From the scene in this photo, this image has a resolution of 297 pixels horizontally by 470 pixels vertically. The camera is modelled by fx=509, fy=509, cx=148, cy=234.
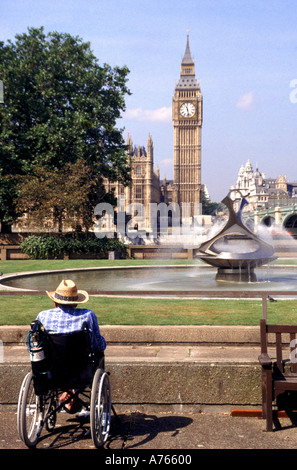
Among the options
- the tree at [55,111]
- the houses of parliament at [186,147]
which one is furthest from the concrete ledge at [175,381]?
the houses of parliament at [186,147]

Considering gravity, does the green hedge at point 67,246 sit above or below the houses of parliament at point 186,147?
below

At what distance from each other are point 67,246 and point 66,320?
24380mm

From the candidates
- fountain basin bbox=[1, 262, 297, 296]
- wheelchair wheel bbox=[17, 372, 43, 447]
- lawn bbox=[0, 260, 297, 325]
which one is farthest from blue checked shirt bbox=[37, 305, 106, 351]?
fountain basin bbox=[1, 262, 297, 296]

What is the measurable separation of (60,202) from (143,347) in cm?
2383

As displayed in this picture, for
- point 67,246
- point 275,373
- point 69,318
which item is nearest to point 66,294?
point 69,318

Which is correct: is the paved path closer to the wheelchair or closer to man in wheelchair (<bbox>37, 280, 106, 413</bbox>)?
the wheelchair

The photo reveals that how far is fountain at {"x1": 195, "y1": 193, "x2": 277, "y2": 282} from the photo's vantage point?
53.2 feet

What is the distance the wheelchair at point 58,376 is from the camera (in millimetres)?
4453

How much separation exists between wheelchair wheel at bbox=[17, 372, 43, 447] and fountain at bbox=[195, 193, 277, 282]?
1198cm

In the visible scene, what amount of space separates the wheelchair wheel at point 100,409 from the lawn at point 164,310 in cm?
302

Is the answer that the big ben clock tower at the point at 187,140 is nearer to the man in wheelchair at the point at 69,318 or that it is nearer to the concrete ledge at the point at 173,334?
the concrete ledge at the point at 173,334

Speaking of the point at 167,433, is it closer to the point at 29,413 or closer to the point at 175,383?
the point at 175,383

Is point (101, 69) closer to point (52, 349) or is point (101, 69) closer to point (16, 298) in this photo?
point (16, 298)

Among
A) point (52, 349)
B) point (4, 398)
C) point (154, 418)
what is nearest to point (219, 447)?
point (154, 418)
